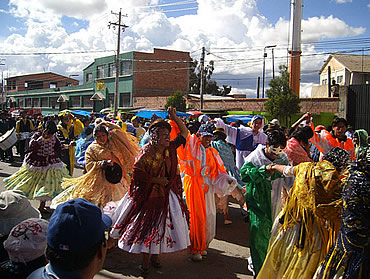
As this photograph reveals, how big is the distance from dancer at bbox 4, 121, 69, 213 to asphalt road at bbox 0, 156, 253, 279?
2358 millimetres

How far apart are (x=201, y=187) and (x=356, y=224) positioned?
293 centimetres

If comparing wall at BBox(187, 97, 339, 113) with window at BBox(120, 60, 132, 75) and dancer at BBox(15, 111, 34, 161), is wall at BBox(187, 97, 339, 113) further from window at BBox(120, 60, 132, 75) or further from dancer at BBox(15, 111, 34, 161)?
dancer at BBox(15, 111, 34, 161)

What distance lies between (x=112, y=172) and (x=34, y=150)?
2729 millimetres

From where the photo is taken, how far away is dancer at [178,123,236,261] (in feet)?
16.7

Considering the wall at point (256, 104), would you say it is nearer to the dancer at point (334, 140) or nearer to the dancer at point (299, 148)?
the dancer at point (334, 140)

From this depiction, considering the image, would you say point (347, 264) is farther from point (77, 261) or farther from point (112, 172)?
point (112, 172)

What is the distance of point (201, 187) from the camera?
17.2 feet

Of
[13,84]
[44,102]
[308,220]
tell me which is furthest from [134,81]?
[13,84]

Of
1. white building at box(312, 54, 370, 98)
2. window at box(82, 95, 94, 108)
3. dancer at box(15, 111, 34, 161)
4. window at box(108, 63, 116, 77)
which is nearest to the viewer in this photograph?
dancer at box(15, 111, 34, 161)

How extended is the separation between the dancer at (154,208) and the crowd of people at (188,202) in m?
0.01

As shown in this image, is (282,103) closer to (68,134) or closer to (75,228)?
(68,134)

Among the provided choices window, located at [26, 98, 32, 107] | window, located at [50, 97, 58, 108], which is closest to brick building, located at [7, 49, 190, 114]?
window, located at [50, 97, 58, 108]

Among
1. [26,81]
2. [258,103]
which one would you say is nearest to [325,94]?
[258,103]

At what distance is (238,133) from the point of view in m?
8.04
